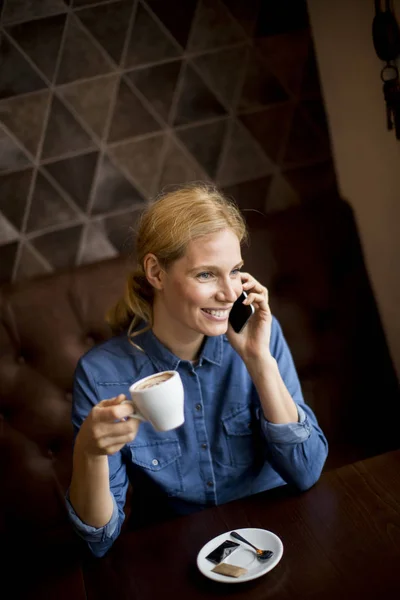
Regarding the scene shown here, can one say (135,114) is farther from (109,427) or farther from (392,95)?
(109,427)

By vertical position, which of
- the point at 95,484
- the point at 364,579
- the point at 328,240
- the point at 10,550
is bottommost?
the point at 10,550

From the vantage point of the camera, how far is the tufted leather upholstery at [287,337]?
5.73 feet

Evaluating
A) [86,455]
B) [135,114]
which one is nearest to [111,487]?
[86,455]

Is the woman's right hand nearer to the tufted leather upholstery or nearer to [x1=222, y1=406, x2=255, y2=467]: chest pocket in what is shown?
[x1=222, y1=406, x2=255, y2=467]: chest pocket

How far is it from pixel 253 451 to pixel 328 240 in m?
0.70

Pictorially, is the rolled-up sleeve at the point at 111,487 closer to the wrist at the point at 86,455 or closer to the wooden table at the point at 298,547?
the wooden table at the point at 298,547

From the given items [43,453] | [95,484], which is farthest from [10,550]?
[95,484]

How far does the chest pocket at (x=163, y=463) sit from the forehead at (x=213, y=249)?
1.32ft

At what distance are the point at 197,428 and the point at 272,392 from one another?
0.20 meters

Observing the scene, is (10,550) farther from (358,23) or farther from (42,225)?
(358,23)

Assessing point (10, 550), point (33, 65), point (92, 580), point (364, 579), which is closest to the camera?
point (364, 579)

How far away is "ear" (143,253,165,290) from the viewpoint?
55.1 inches

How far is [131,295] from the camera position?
150 cm

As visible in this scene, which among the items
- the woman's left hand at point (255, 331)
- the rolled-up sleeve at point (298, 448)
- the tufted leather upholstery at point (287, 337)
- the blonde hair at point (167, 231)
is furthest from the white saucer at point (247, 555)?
the tufted leather upholstery at point (287, 337)
